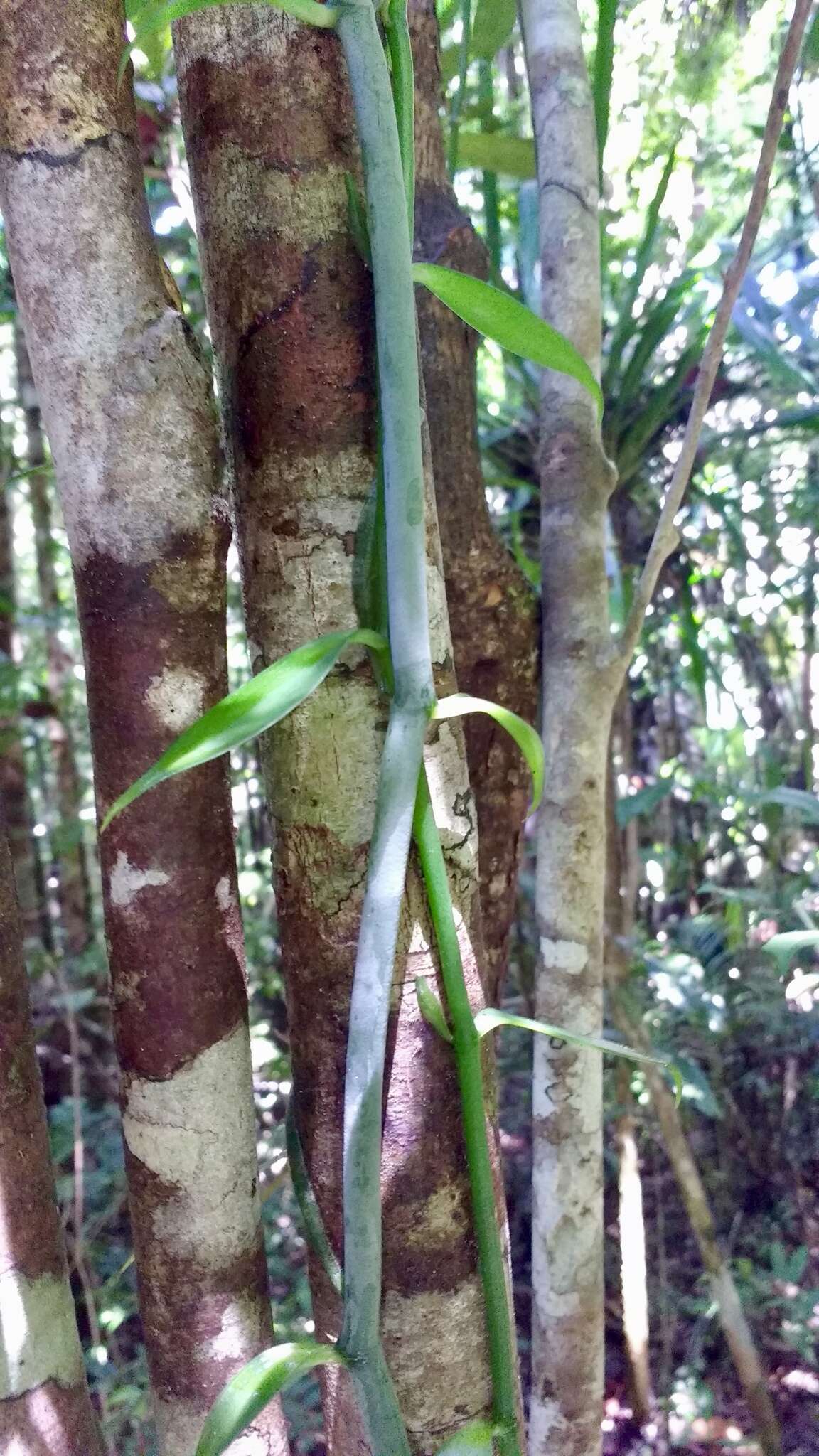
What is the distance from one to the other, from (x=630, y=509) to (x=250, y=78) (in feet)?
3.20

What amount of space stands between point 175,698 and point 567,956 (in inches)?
17.4

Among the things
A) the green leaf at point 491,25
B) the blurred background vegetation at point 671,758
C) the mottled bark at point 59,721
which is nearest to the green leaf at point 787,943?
→ the blurred background vegetation at point 671,758

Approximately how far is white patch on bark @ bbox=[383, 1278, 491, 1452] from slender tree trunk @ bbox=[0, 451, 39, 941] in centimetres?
154

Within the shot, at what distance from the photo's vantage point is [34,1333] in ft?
1.48

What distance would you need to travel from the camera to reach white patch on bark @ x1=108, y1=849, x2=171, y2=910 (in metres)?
0.40

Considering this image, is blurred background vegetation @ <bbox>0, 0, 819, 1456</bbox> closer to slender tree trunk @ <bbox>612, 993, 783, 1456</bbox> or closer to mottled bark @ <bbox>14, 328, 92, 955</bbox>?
mottled bark @ <bbox>14, 328, 92, 955</bbox>

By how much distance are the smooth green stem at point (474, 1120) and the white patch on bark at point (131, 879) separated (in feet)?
0.39

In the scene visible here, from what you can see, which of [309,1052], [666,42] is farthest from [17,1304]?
[666,42]

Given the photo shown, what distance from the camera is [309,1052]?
15.7 inches

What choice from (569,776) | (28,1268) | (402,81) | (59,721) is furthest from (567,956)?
(59,721)

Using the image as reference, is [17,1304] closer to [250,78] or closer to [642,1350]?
[250,78]

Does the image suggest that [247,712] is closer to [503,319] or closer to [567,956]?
[503,319]

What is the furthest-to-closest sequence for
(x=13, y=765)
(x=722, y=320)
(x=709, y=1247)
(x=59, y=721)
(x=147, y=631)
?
(x=59, y=721) → (x=13, y=765) → (x=709, y=1247) → (x=722, y=320) → (x=147, y=631)

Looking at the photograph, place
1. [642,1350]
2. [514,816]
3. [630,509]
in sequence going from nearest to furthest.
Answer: [514,816], [630,509], [642,1350]
